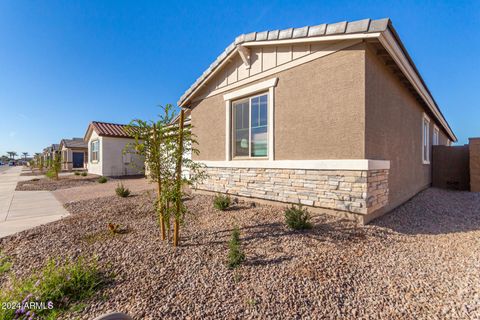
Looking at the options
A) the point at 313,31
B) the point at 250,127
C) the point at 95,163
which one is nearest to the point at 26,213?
the point at 250,127

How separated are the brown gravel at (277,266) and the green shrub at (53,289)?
0.79 ft

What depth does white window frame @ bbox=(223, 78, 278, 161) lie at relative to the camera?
18.3 ft

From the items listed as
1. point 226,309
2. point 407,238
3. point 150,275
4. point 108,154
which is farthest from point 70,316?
point 108,154

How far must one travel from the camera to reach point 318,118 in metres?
4.75

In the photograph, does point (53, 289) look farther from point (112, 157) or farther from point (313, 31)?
point (112, 157)

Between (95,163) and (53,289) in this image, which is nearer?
(53,289)

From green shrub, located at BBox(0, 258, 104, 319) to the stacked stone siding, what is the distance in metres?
3.02

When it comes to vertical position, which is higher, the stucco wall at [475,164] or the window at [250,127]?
the window at [250,127]

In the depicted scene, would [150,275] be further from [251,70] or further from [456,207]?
[456,207]

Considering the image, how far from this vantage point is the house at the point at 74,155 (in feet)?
81.6

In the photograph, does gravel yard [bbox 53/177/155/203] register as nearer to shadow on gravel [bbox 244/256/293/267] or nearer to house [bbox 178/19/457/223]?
house [bbox 178/19/457/223]

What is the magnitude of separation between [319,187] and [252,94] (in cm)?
330

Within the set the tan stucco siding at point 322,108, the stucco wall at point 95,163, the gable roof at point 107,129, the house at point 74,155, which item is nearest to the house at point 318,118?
the tan stucco siding at point 322,108

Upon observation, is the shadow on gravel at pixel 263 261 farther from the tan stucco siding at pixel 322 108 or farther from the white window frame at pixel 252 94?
the white window frame at pixel 252 94
